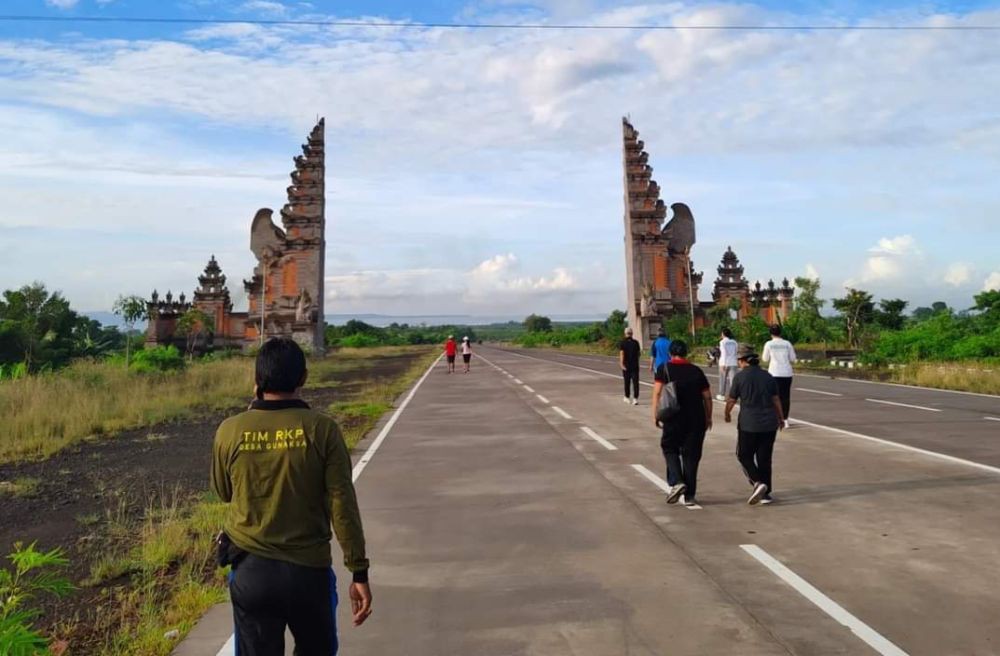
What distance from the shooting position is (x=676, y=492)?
8.27 m

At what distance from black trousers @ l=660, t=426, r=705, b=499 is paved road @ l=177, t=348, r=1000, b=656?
1.11 ft

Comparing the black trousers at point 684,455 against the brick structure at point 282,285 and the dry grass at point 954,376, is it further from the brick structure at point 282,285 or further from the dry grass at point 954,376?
the brick structure at point 282,285

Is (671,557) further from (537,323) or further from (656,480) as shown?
(537,323)

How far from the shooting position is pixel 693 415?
828cm

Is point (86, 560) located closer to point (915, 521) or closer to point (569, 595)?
point (569, 595)

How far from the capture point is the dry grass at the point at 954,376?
23141mm

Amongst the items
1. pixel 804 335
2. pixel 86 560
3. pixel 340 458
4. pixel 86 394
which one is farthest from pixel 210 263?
pixel 340 458

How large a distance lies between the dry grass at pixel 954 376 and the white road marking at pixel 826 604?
63.3 feet

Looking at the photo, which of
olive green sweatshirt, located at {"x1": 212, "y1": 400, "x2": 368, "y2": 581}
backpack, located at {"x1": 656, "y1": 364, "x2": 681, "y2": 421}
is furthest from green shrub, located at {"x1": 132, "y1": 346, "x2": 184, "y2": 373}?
olive green sweatshirt, located at {"x1": 212, "y1": 400, "x2": 368, "y2": 581}

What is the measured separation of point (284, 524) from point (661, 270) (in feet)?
171

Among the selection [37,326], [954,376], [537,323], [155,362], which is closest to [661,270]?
[954,376]

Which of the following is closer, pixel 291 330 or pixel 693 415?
pixel 693 415

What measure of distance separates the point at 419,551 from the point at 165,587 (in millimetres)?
2047

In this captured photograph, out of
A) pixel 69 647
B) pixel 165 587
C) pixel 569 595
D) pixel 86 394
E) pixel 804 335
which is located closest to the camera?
pixel 69 647
